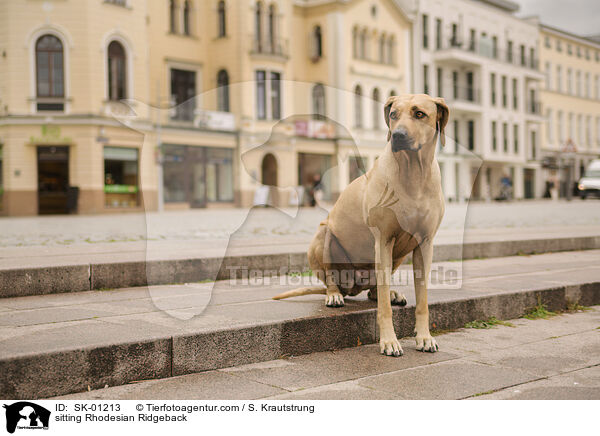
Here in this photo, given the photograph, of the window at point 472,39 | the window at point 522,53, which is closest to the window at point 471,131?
the window at point 472,39

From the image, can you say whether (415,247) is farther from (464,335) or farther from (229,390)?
(229,390)

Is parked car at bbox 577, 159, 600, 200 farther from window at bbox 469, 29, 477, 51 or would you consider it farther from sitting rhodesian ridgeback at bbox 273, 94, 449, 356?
sitting rhodesian ridgeback at bbox 273, 94, 449, 356

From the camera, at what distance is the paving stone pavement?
11.4 ft

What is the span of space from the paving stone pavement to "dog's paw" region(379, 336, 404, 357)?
0.05m

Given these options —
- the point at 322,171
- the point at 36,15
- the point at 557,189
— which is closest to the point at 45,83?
the point at 36,15

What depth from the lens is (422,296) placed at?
447cm

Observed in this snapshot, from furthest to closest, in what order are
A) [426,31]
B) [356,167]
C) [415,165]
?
[426,31]
[356,167]
[415,165]

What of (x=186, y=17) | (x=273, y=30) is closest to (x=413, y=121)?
(x=186, y=17)

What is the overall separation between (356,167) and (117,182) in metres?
25.2

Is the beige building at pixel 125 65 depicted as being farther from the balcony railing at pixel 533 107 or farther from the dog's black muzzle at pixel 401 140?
the balcony railing at pixel 533 107

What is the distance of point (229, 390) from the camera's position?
11.7ft

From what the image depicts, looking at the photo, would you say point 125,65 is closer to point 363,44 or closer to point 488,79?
point 363,44

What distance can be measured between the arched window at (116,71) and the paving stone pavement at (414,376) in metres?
26.9
